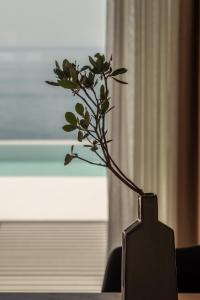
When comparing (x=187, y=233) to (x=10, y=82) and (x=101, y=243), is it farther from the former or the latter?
(x=10, y=82)

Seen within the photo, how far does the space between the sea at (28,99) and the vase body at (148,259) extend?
7830 millimetres

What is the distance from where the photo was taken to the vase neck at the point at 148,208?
862 millimetres

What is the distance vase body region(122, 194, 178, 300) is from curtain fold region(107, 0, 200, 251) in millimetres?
1730

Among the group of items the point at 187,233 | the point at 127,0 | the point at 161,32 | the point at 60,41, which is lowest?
Answer: the point at 187,233

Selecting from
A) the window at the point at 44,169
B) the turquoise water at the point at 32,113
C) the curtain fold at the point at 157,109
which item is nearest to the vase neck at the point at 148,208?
the window at the point at 44,169

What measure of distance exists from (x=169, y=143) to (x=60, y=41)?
6856mm

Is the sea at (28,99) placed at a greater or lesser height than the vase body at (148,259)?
greater

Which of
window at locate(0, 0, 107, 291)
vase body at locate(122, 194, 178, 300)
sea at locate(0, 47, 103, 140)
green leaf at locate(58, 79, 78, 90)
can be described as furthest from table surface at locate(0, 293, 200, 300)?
sea at locate(0, 47, 103, 140)

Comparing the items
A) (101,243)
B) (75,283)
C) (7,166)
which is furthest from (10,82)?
(75,283)

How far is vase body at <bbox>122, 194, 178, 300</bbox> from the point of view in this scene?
864 mm

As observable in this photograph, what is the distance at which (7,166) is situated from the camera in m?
8.26

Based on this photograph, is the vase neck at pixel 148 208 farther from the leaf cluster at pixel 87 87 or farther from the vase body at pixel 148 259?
the leaf cluster at pixel 87 87

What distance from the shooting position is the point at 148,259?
0.87 metres

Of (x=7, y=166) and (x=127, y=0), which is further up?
(x=127, y=0)
